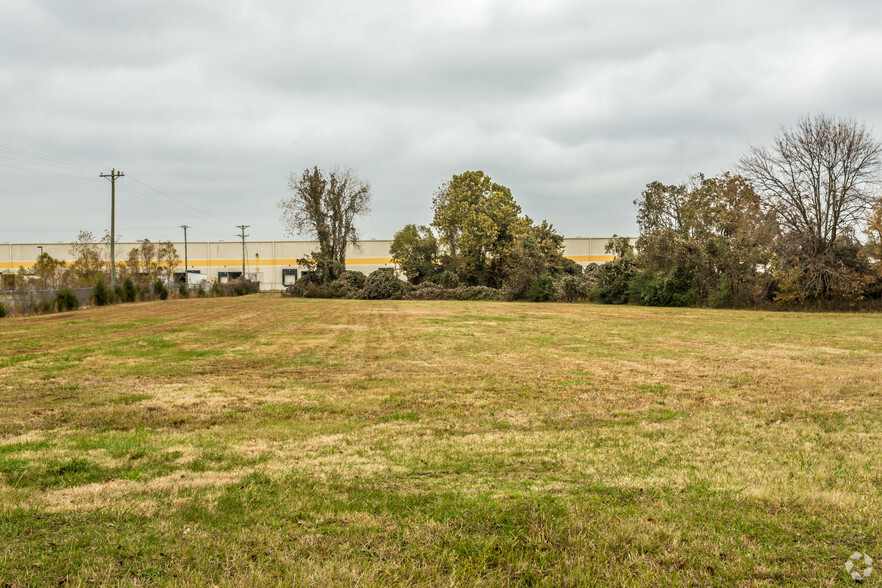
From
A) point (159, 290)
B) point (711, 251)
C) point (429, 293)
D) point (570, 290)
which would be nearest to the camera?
point (711, 251)

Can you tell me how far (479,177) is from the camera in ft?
155

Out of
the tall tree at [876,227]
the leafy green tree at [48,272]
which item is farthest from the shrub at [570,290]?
the leafy green tree at [48,272]

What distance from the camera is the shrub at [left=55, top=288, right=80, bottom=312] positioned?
27.6 meters

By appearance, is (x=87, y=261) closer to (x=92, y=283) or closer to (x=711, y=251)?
(x=92, y=283)

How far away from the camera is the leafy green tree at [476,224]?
45.2 m

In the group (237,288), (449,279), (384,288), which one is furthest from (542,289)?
(237,288)

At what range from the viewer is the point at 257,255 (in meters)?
80.1

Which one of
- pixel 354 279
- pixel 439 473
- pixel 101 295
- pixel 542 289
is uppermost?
pixel 354 279

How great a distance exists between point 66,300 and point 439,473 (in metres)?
29.3

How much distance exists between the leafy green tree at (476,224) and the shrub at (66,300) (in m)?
25.9

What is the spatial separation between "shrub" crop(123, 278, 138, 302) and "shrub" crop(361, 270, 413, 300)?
Result: 1605 cm

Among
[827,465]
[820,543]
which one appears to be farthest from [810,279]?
[820,543]

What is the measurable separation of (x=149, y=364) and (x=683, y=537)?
390 inches

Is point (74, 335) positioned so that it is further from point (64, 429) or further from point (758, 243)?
point (758, 243)
